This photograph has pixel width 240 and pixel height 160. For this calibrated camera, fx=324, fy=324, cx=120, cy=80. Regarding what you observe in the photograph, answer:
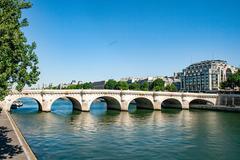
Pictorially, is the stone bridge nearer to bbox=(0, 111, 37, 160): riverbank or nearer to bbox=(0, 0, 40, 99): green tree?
bbox=(0, 111, 37, 160): riverbank

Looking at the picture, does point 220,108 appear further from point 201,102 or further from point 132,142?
point 132,142

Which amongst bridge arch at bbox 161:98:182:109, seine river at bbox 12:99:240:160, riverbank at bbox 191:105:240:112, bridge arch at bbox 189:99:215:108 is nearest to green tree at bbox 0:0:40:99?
seine river at bbox 12:99:240:160

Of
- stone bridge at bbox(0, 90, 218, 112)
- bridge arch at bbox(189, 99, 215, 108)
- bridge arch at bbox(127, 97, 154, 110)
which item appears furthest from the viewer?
bridge arch at bbox(189, 99, 215, 108)

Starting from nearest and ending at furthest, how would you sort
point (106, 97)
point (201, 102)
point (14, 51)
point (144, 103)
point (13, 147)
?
point (14, 51), point (13, 147), point (106, 97), point (144, 103), point (201, 102)

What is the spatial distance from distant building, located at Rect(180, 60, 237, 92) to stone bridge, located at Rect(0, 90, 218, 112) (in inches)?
2975

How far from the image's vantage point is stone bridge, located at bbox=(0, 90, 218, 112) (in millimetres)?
71188

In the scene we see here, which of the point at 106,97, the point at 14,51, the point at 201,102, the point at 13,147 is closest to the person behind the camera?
the point at 14,51

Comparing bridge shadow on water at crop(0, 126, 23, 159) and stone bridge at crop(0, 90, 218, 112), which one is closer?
bridge shadow on water at crop(0, 126, 23, 159)

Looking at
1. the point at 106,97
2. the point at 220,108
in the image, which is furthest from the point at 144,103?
the point at 220,108

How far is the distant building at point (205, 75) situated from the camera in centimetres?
16875

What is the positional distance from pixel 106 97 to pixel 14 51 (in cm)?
6225

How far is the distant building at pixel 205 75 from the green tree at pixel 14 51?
480ft

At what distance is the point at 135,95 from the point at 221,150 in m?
52.0

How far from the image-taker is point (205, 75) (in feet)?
571
